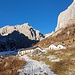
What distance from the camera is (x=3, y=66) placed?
44.2 m

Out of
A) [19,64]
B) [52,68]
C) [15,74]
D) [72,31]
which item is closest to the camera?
[15,74]

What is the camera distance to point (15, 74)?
36.7 metres

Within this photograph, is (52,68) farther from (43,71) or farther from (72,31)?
(72,31)

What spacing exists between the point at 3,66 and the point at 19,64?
3.09 metres

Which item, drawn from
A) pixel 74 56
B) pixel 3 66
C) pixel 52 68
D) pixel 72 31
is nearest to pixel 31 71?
pixel 52 68

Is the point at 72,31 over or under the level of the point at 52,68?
over

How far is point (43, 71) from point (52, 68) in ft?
10.1

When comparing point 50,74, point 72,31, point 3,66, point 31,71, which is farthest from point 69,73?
point 72,31

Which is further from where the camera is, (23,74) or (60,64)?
(60,64)

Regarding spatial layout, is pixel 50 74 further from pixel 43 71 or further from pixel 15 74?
pixel 15 74

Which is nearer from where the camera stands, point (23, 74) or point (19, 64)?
point (23, 74)

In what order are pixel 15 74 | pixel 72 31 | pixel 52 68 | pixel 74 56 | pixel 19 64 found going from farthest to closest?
pixel 72 31, pixel 74 56, pixel 19 64, pixel 52 68, pixel 15 74

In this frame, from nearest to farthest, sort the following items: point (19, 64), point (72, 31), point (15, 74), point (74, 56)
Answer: point (15, 74) < point (19, 64) < point (74, 56) < point (72, 31)

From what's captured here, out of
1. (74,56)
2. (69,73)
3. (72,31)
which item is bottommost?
(69,73)
